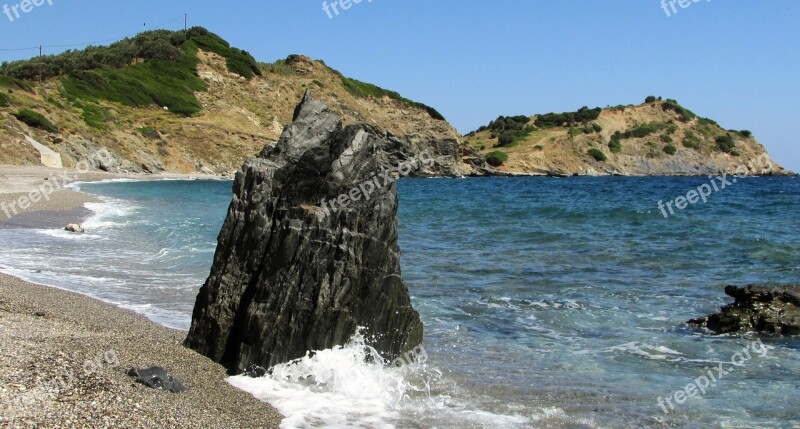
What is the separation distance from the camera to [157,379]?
6.08 meters

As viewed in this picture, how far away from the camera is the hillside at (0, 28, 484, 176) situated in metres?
59.8

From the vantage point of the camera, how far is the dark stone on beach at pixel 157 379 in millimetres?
6007

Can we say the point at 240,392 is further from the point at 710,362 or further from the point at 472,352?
the point at 710,362

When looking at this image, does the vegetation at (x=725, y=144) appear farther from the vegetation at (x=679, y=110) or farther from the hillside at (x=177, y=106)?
the hillside at (x=177, y=106)

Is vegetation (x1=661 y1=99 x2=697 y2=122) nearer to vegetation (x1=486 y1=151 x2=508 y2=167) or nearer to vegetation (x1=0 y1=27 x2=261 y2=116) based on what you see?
vegetation (x1=486 y1=151 x2=508 y2=167)

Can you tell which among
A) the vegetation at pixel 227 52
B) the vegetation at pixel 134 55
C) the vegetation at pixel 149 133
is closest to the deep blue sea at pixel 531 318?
the vegetation at pixel 149 133

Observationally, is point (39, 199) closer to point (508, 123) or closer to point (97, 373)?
point (97, 373)

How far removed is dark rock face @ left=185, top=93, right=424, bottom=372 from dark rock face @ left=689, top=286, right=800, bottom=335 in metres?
4.71

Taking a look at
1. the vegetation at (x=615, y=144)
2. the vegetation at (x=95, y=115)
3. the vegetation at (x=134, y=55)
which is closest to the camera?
the vegetation at (x=95, y=115)

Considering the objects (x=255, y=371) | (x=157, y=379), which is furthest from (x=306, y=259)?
(x=157, y=379)

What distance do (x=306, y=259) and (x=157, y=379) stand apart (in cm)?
191

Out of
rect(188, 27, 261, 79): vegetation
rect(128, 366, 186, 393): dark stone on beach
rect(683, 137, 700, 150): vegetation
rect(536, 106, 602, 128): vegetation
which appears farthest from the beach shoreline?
rect(683, 137, 700, 150): vegetation

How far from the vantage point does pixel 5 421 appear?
180 inches

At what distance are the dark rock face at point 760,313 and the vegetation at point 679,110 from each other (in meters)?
121
